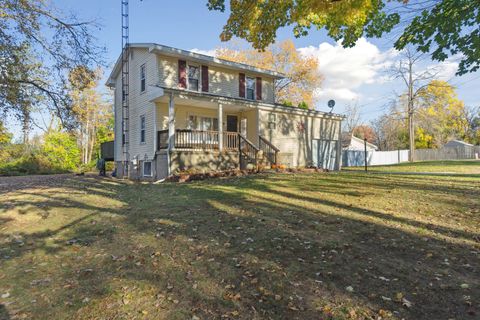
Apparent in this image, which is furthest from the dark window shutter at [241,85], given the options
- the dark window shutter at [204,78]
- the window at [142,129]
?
the window at [142,129]

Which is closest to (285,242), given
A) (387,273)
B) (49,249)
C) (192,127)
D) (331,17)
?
(387,273)

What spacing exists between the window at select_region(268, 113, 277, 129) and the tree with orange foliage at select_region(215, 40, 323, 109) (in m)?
18.7

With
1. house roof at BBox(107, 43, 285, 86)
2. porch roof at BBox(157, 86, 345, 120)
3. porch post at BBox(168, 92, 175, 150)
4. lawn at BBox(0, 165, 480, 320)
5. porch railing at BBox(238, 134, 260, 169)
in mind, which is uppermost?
house roof at BBox(107, 43, 285, 86)

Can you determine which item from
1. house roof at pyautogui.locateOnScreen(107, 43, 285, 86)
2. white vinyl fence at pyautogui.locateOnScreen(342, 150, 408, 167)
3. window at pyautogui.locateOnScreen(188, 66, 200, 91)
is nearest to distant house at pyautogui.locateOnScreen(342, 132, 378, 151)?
white vinyl fence at pyautogui.locateOnScreen(342, 150, 408, 167)

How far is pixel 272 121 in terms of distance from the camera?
1842 centimetres

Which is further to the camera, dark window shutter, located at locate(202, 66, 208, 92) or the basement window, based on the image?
dark window shutter, located at locate(202, 66, 208, 92)

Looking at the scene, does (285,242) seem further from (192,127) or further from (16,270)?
(192,127)

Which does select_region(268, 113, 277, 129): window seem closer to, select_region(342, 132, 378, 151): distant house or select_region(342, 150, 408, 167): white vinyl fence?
select_region(342, 150, 408, 167): white vinyl fence

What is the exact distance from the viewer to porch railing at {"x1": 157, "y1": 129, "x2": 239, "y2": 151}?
1445 cm

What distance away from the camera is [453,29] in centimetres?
789

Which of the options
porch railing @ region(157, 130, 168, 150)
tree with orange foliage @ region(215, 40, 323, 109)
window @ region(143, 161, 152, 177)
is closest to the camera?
porch railing @ region(157, 130, 168, 150)

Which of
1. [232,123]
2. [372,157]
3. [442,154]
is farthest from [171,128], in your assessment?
[442,154]

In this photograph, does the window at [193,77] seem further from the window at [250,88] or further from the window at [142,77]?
the window at [250,88]

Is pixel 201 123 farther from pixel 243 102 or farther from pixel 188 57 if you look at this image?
pixel 188 57
